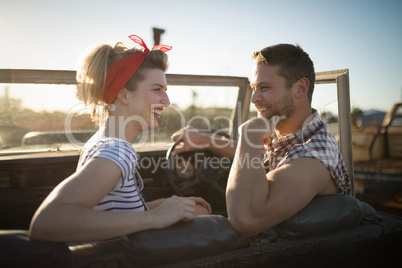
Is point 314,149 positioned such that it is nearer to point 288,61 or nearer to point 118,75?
point 288,61

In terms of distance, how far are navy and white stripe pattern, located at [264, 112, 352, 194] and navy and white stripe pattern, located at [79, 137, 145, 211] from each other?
1.00m

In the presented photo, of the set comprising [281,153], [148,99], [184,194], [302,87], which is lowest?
[184,194]

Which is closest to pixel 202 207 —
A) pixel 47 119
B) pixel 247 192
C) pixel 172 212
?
pixel 247 192

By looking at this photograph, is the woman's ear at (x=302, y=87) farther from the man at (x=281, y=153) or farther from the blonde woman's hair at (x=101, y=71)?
the blonde woman's hair at (x=101, y=71)

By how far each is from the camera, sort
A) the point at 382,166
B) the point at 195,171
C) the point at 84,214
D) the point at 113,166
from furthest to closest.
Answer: the point at 382,166, the point at 195,171, the point at 113,166, the point at 84,214

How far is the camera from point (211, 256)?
1.29 m

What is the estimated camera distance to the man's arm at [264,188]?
1548 mm

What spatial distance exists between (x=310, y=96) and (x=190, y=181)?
1.60m

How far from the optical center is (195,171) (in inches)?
129

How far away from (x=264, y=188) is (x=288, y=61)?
98 cm

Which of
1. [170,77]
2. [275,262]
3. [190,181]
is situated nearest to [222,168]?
[190,181]

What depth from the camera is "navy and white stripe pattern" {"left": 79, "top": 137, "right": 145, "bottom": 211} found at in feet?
4.01

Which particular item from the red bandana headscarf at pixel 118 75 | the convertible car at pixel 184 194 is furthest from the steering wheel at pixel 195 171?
the red bandana headscarf at pixel 118 75

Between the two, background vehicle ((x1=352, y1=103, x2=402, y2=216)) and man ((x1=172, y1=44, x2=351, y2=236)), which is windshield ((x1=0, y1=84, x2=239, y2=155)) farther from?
background vehicle ((x1=352, y1=103, x2=402, y2=216))
